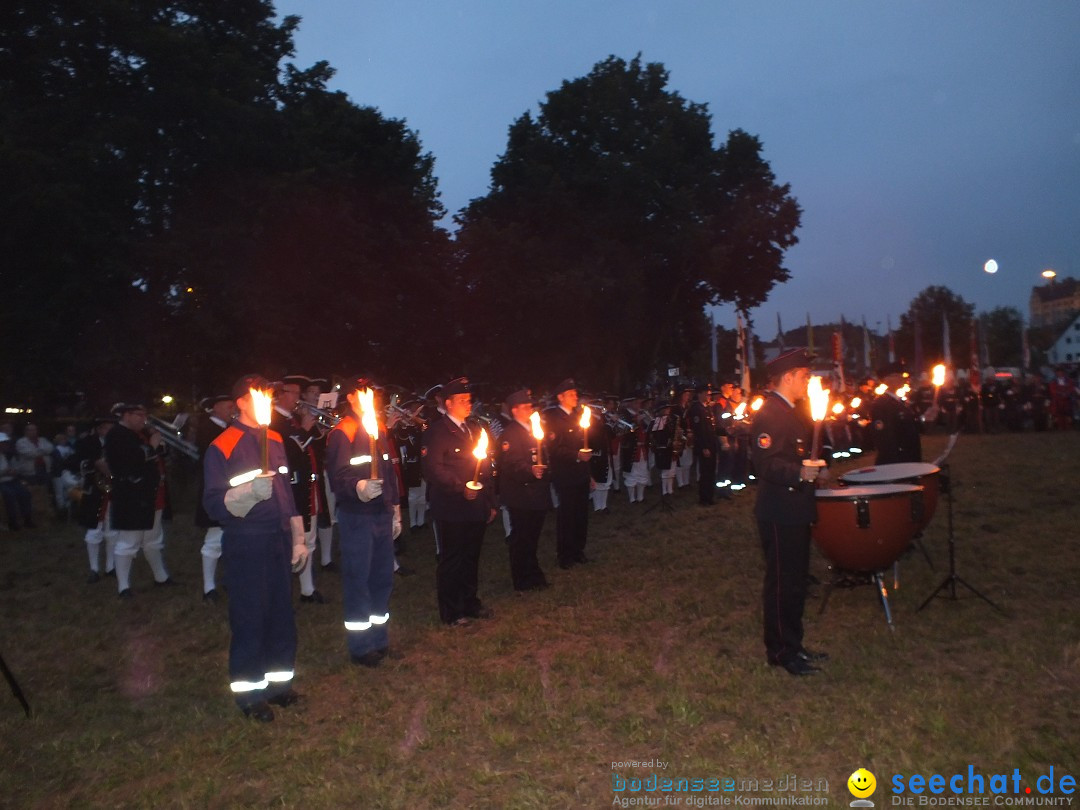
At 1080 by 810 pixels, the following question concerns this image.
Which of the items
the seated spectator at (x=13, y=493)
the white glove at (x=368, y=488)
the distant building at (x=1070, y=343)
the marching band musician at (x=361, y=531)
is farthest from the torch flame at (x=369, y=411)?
the distant building at (x=1070, y=343)

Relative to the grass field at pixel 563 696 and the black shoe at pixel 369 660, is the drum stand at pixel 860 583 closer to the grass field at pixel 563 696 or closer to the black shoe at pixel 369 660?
the grass field at pixel 563 696

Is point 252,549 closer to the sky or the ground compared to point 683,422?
closer to the ground

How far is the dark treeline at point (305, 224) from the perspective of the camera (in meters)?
20.1

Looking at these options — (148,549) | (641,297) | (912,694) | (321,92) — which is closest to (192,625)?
(148,549)

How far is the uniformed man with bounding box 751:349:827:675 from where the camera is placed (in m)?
6.22

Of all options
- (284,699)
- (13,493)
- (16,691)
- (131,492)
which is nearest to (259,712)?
(284,699)

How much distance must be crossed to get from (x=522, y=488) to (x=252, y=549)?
414 cm

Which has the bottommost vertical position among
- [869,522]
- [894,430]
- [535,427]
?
[869,522]

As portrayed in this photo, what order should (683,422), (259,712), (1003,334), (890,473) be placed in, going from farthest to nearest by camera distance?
(1003,334)
(683,422)
(890,473)
(259,712)

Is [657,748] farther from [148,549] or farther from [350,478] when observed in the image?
[148,549]

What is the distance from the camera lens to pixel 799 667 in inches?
252

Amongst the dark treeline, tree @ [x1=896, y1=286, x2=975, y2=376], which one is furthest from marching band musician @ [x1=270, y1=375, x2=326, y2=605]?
tree @ [x1=896, y1=286, x2=975, y2=376]

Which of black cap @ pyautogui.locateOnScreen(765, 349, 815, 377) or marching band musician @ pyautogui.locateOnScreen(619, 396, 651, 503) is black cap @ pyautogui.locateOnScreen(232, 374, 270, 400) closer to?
black cap @ pyautogui.locateOnScreen(765, 349, 815, 377)

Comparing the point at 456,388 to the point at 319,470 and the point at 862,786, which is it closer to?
the point at 319,470
